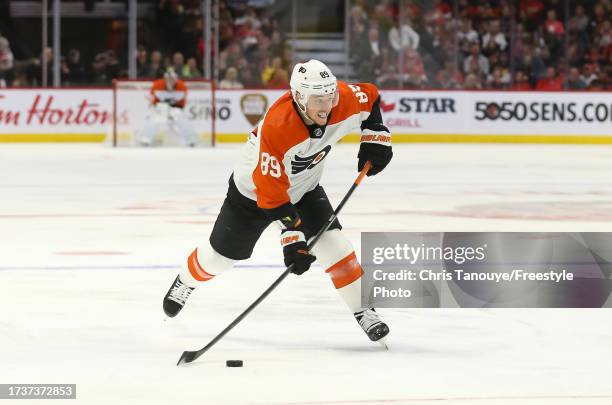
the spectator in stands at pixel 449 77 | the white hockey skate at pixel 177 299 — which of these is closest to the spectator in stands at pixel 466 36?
the spectator in stands at pixel 449 77

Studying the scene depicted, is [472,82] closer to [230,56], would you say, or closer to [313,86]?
[230,56]

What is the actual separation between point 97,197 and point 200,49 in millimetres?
8681

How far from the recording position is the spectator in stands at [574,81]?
19.9 m

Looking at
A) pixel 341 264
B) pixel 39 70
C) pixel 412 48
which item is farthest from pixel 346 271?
pixel 412 48

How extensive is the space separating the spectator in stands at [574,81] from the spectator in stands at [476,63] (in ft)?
4.19

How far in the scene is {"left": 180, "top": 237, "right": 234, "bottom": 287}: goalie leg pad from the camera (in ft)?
17.2

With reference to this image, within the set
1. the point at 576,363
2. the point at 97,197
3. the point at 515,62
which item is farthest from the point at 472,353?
the point at 515,62

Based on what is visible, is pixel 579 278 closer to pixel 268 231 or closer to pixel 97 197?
pixel 268 231

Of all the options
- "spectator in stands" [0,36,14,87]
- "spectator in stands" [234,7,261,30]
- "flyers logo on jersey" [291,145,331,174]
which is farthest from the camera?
"spectator in stands" [234,7,261,30]

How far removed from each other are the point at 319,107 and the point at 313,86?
94mm

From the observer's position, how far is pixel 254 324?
554 centimetres
